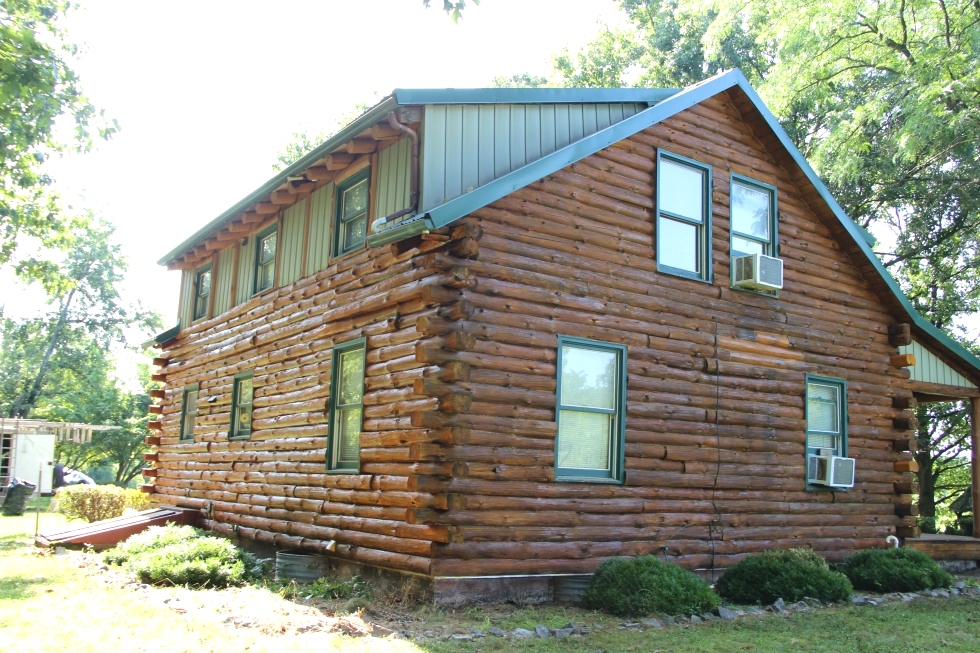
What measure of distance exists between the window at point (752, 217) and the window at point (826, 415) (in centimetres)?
221

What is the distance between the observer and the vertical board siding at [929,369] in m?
15.8

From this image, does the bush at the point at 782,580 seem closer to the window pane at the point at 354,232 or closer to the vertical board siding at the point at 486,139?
the vertical board siding at the point at 486,139

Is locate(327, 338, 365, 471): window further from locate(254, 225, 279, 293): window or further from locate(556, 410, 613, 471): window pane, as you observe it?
locate(254, 225, 279, 293): window

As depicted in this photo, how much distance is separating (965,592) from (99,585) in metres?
11.8

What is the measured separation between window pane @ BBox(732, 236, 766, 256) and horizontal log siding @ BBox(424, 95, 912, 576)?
32 centimetres

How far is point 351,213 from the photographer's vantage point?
1284 cm

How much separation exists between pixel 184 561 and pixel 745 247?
9294 mm

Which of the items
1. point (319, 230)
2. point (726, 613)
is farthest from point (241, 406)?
point (726, 613)

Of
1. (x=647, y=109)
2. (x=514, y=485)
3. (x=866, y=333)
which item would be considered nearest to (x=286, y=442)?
(x=514, y=485)

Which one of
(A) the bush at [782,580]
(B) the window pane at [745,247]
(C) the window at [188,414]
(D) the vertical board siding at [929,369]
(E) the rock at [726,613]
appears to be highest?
(B) the window pane at [745,247]

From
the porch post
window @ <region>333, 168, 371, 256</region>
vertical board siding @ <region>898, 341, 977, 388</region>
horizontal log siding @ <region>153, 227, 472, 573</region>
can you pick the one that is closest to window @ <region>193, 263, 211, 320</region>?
horizontal log siding @ <region>153, 227, 472, 573</region>

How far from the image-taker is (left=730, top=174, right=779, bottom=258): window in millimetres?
13406

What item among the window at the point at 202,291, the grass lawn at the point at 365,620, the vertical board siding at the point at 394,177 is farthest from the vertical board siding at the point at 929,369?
the window at the point at 202,291

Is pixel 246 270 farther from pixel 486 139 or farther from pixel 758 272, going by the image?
pixel 758 272
